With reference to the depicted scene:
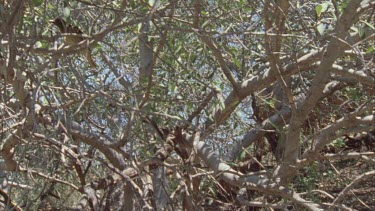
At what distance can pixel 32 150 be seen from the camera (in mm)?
2934

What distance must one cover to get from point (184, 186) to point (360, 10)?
1259 millimetres

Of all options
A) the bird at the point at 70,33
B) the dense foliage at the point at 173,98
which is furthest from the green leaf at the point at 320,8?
the bird at the point at 70,33

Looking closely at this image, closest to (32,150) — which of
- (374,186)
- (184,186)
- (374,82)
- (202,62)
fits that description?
(184,186)

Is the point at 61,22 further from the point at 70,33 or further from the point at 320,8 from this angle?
the point at 320,8

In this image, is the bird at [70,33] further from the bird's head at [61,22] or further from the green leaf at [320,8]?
the green leaf at [320,8]

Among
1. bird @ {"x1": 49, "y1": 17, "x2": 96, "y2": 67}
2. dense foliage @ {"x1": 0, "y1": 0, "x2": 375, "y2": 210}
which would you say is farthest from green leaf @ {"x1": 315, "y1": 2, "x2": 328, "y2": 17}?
bird @ {"x1": 49, "y1": 17, "x2": 96, "y2": 67}

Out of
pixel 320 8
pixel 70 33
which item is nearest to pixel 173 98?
pixel 70 33

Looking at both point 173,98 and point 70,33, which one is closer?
point 70,33

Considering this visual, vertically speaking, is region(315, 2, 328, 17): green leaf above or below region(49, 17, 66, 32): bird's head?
above

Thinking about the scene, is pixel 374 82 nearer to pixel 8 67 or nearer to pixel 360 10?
pixel 360 10

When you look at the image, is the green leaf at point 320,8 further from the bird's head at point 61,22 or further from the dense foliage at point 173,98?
the bird's head at point 61,22

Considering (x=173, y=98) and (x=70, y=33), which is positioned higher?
(x=70, y=33)

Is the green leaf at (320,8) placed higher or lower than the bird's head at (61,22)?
higher

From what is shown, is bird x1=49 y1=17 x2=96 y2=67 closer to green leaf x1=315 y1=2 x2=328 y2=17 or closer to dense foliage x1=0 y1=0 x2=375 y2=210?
dense foliage x1=0 y1=0 x2=375 y2=210
